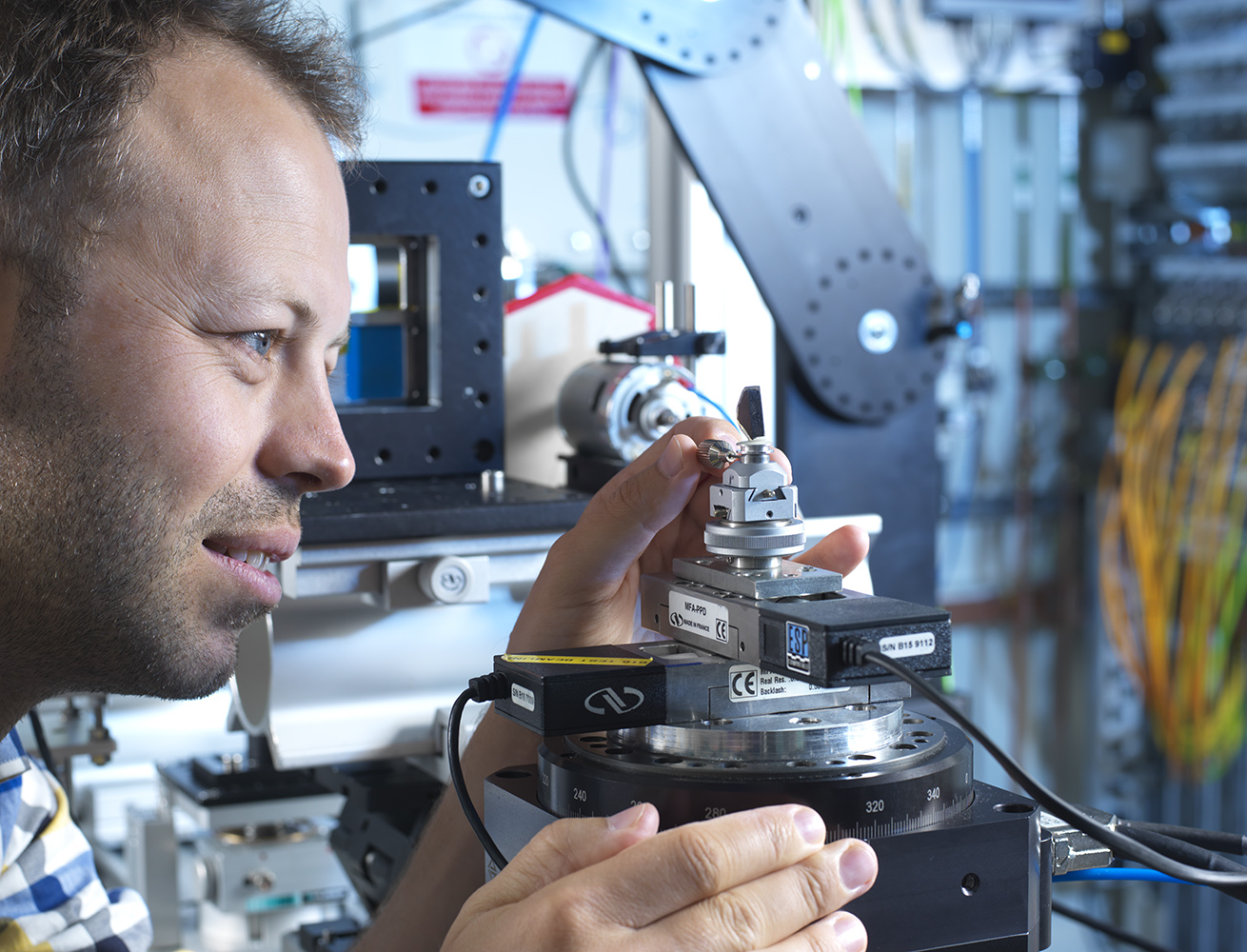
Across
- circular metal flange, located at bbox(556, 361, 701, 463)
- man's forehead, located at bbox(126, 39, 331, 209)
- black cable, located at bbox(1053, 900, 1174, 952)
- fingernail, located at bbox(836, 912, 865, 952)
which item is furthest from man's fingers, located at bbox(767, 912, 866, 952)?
circular metal flange, located at bbox(556, 361, 701, 463)

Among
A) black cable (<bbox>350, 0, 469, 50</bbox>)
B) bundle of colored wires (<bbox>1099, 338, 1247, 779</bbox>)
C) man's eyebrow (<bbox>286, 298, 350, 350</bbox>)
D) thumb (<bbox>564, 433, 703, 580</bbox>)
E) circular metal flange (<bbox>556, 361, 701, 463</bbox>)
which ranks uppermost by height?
black cable (<bbox>350, 0, 469, 50</bbox>)

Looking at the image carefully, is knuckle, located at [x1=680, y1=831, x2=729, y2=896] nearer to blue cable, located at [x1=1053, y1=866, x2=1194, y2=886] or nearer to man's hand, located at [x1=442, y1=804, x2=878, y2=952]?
man's hand, located at [x1=442, y1=804, x2=878, y2=952]

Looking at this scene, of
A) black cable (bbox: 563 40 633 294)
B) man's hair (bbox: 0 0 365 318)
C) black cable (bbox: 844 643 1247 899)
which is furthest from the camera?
black cable (bbox: 563 40 633 294)

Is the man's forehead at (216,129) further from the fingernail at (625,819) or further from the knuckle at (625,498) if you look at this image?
the fingernail at (625,819)

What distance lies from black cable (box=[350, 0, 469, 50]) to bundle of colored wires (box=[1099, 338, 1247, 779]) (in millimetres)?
1869

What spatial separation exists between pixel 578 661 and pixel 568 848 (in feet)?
0.33

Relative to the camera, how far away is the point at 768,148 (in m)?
1.29

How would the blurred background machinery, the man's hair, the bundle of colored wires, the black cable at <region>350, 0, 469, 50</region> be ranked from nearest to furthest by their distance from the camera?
the man's hair
the blurred background machinery
the black cable at <region>350, 0, 469, 50</region>
the bundle of colored wires

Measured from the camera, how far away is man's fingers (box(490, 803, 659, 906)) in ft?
1.75

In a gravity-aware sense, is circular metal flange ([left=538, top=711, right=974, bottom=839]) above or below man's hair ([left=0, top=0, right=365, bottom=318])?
below

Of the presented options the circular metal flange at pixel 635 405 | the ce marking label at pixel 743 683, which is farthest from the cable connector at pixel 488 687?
the circular metal flange at pixel 635 405

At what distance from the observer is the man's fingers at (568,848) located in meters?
0.53

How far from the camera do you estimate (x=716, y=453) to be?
0.76 m

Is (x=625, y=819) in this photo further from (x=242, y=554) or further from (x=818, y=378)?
(x=818, y=378)
